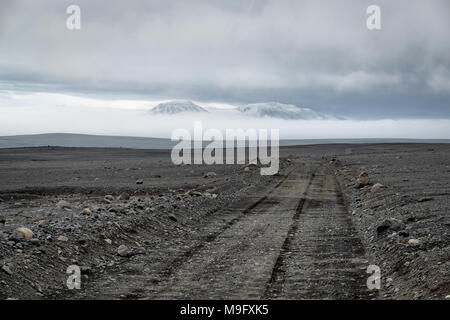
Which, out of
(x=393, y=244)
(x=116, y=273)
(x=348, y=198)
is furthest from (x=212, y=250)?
(x=348, y=198)

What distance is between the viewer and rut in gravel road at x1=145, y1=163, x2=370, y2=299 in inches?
331

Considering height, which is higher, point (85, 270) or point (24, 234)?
point (24, 234)

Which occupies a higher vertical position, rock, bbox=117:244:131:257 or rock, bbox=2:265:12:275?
rock, bbox=2:265:12:275

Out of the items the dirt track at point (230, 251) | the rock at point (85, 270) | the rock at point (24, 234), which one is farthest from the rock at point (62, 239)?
the rock at point (85, 270)

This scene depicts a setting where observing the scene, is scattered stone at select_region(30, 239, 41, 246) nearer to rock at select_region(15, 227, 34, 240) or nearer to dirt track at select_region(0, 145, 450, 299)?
dirt track at select_region(0, 145, 450, 299)

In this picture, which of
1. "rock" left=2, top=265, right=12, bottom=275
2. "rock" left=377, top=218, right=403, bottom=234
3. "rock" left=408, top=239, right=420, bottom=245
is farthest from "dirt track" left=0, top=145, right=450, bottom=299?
"rock" left=377, top=218, right=403, bottom=234

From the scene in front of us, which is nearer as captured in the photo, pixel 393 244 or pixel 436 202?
pixel 393 244

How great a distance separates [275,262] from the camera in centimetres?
1045

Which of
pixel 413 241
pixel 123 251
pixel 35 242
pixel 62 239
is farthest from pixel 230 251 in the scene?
pixel 35 242

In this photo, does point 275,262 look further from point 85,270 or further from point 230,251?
point 85,270

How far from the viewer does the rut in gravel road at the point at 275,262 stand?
8.40m
